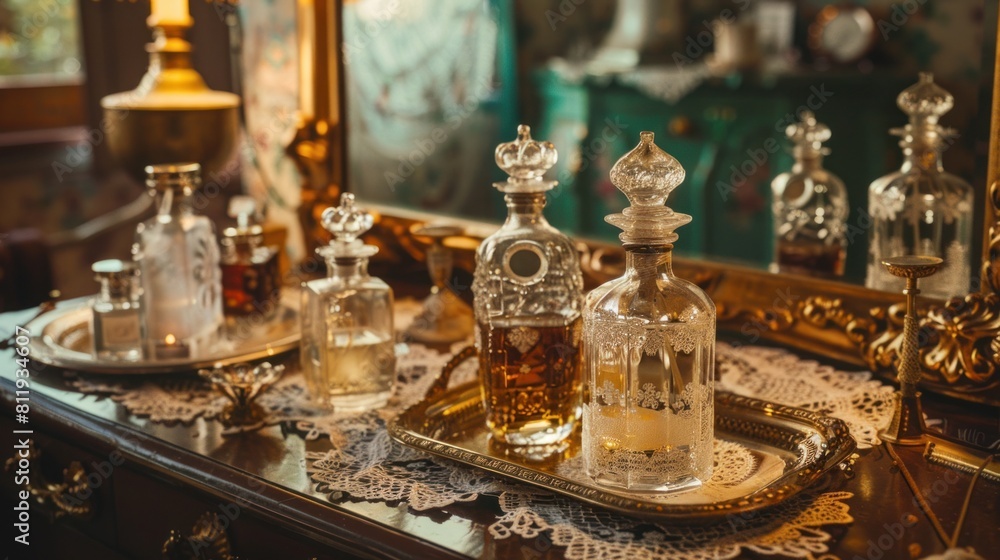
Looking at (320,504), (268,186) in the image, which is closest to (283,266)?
(268,186)

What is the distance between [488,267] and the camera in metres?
1.03

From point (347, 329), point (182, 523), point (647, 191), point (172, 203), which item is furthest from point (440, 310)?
point (647, 191)

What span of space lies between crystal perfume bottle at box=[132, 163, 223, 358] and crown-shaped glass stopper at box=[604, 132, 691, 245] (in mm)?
648

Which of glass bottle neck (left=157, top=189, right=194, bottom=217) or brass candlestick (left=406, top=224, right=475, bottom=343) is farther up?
glass bottle neck (left=157, top=189, right=194, bottom=217)

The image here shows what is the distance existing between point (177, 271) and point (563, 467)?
60 centimetres

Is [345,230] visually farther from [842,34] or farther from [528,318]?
[842,34]

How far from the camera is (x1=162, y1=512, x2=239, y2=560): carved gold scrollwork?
3.22 feet

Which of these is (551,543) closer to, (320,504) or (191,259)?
(320,504)

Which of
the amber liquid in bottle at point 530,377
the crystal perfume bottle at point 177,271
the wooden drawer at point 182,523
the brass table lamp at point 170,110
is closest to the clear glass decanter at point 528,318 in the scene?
the amber liquid in bottle at point 530,377

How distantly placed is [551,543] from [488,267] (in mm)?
306

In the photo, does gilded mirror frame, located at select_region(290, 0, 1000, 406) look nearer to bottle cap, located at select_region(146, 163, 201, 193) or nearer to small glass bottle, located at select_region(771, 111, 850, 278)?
small glass bottle, located at select_region(771, 111, 850, 278)

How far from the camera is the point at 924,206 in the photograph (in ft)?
3.88

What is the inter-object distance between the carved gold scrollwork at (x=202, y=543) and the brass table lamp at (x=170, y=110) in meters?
0.90

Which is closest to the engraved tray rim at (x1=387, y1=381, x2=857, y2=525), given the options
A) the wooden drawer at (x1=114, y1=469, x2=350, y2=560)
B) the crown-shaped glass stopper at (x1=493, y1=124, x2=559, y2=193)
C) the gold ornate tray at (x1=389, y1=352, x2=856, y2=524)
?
the gold ornate tray at (x1=389, y1=352, x2=856, y2=524)
